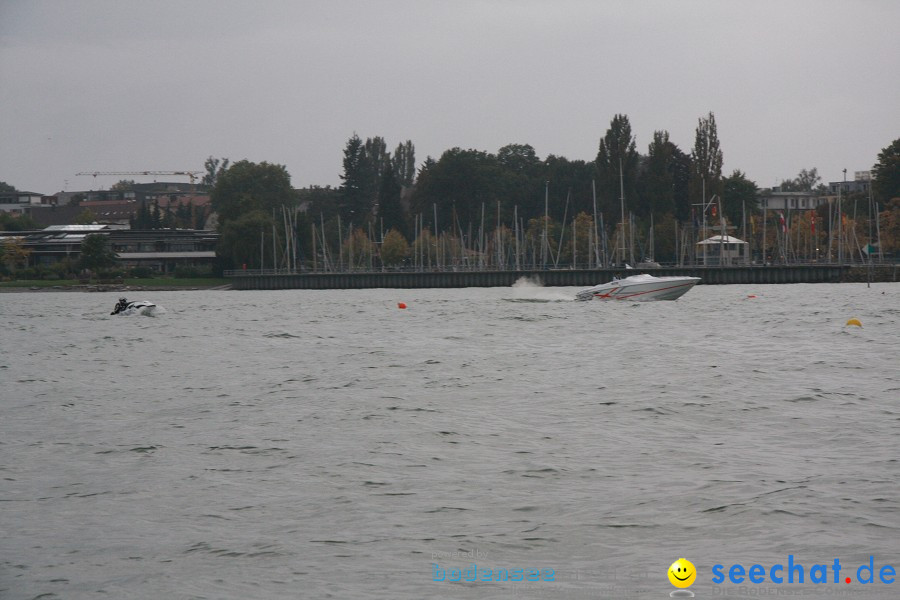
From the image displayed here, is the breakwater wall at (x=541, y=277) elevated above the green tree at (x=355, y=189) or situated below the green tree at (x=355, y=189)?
below

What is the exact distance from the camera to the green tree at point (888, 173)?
412 feet

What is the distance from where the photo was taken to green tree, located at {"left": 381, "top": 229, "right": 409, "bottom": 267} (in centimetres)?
14688

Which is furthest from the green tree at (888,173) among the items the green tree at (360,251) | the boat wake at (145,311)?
the boat wake at (145,311)

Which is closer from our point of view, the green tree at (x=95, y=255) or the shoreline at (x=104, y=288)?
the shoreline at (x=104, y=288)

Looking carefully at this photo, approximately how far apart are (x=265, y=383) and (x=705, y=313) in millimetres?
32853

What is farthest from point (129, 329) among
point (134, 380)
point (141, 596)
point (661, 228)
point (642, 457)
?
point (661, 228)

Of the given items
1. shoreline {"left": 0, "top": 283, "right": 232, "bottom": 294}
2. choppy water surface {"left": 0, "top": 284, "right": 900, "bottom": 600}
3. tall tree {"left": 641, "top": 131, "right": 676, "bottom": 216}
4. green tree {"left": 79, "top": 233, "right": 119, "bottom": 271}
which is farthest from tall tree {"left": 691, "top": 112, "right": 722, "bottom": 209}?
choppy water surface {"left": 0, "top": 284, "right": 900, "bottom": 600}

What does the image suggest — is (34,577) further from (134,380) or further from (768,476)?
(134,380)

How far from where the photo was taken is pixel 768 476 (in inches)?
547

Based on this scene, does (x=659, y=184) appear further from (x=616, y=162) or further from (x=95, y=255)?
(x=95, y=255)

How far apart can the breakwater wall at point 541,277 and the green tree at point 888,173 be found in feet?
80.4

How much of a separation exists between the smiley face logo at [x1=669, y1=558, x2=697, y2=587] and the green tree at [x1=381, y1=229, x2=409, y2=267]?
137 m

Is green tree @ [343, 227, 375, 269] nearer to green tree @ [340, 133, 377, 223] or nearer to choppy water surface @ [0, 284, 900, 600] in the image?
green tree @ [340, 133, 377, 223]

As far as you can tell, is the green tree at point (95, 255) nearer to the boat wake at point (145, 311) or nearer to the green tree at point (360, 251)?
the green tree at point (360, 251)
